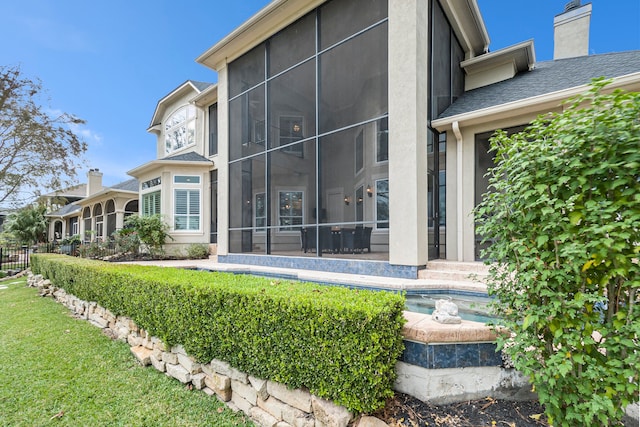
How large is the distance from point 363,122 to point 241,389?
622 centimetres

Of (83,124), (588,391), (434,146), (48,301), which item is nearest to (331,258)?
(434,146)

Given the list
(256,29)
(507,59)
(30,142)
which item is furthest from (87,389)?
(30,142)

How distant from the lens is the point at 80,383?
3.55 meters

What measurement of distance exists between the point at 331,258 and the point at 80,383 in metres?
5.28

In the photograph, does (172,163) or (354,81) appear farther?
(172,163)

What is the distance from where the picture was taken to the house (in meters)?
6.41

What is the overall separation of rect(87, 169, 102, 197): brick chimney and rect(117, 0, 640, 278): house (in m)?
13.6

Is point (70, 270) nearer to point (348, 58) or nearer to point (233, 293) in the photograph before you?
point (233, 293)

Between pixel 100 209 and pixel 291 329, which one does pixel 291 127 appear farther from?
pixel 100 209

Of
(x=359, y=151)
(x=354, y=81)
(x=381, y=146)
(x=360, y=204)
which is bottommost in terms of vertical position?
(x=360, y=204)

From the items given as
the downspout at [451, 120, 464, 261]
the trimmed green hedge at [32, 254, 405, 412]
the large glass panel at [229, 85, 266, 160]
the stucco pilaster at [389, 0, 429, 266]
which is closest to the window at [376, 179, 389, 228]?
the downspout at [451, 120, 464, 261]

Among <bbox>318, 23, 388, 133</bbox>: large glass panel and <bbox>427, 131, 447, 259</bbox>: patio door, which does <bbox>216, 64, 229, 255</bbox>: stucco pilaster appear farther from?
<bbox>427, 131, 447, 259</bbox>: patio door

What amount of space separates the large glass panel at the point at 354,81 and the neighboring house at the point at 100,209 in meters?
12.3

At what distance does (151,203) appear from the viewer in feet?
46.6
